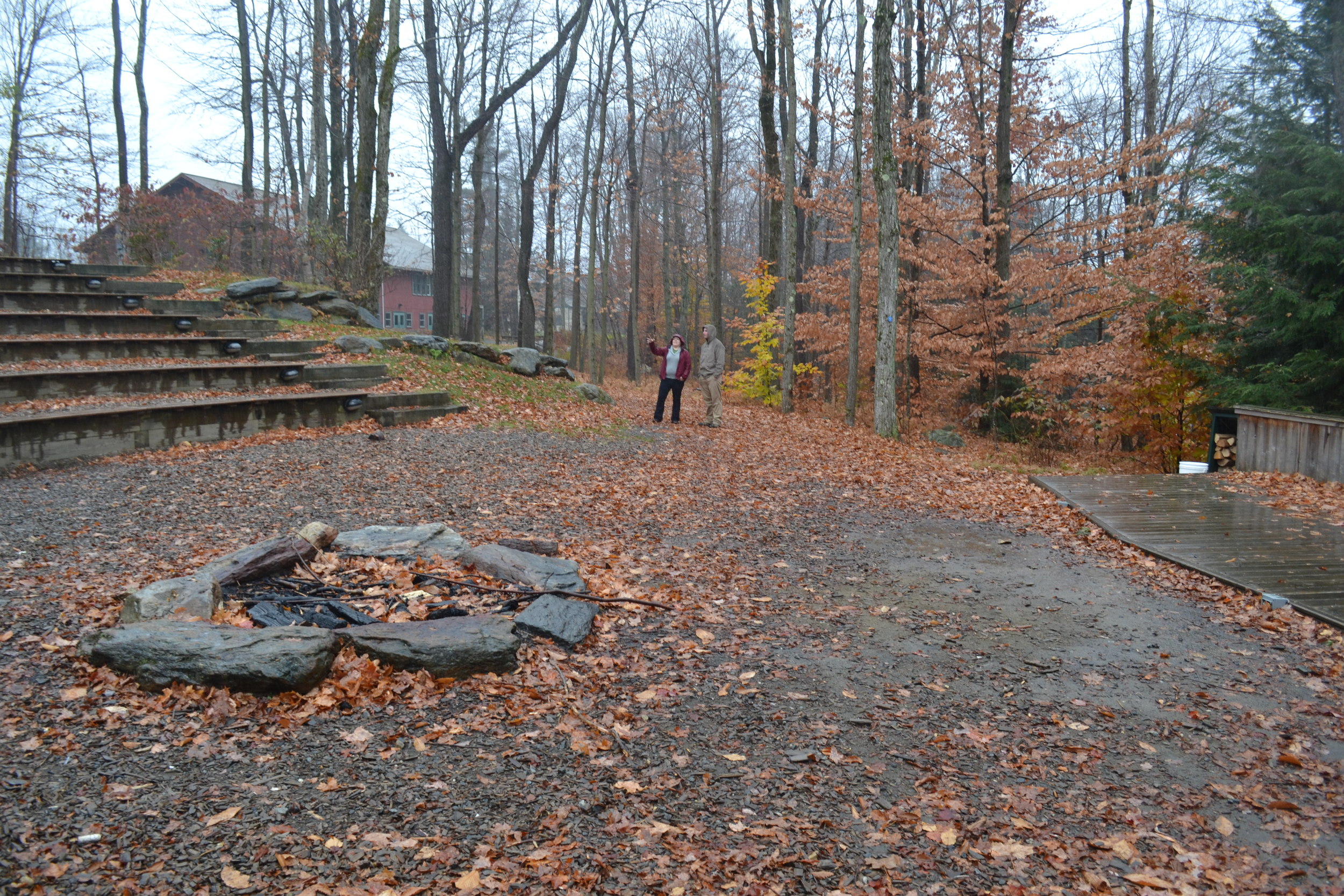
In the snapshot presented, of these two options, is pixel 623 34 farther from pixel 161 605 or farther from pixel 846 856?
pixel 846 856

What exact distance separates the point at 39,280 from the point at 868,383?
1728 cm

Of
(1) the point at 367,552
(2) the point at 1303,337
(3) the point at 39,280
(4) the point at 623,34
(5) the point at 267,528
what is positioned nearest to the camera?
(1) the point at 367,552

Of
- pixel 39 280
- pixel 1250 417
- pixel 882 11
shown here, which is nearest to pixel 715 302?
pixel 882 11

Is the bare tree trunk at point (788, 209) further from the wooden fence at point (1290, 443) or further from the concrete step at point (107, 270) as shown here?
the concrete step at point (107, 270)

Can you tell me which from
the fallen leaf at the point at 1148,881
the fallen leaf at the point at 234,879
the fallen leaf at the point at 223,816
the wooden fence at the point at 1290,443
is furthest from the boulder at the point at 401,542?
the wooden fence at the point at 1290,443

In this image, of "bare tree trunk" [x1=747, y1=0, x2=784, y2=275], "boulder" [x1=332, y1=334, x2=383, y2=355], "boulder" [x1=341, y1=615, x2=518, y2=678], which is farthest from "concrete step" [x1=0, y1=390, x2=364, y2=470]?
"bare tree trunk" [x1=747, y1=0, x2=784, y2=275]

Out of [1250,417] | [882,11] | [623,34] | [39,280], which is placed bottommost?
[1250,417]

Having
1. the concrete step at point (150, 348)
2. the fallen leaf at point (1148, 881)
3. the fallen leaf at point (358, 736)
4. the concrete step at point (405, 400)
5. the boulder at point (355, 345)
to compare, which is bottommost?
the fallen leaf at point (1148, 881)

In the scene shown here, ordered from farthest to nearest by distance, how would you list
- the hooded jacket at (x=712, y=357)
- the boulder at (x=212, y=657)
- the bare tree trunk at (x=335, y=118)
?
the bare tree trunk at (x=335, y=118), the hooded jacket at (x=712, y=357), the boulder at (x=212, y=657)

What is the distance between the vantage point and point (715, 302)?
63.9ft

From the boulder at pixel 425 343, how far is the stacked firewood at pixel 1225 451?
12554mm

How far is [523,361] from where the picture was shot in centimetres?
1572

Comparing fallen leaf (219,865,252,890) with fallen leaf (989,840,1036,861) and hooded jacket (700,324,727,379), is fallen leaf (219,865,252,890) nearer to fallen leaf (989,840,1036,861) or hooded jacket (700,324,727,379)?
fallen leaf (989,840,1036,861)

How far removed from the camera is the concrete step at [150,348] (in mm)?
10427
